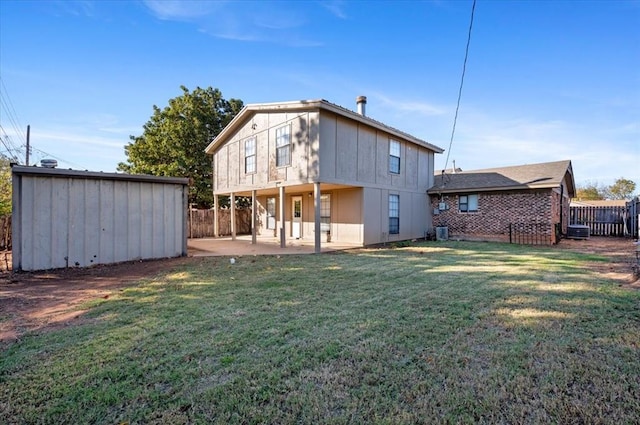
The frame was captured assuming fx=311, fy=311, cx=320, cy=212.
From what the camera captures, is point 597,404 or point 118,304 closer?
point 597,404

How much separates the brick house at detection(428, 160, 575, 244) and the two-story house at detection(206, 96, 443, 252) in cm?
117

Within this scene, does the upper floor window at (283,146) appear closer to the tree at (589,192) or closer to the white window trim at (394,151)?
the white window trim at (394,151)

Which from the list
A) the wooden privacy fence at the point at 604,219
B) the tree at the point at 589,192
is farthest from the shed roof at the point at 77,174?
the tree at the point at 589,192

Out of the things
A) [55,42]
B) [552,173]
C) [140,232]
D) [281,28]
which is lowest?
[140,232]

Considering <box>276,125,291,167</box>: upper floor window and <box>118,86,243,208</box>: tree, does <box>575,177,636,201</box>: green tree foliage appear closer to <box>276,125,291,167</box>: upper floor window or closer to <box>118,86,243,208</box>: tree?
<box>276,125,291,167</box>: upper floor window

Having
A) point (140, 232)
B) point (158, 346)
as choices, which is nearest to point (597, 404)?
point (158, 346)

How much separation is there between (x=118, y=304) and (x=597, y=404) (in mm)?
5832

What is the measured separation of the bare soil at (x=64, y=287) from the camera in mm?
4191

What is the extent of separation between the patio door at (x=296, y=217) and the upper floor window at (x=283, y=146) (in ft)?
11.8

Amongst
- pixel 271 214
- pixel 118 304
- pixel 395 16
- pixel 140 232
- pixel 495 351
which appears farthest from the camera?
pixel 271 214

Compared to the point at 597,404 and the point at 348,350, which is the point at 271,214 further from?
the point at 597,404

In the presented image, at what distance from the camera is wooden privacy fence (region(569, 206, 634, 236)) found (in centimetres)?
1731

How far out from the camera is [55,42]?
11664 mm

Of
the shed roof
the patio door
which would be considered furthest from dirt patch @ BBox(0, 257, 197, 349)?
the patio door
